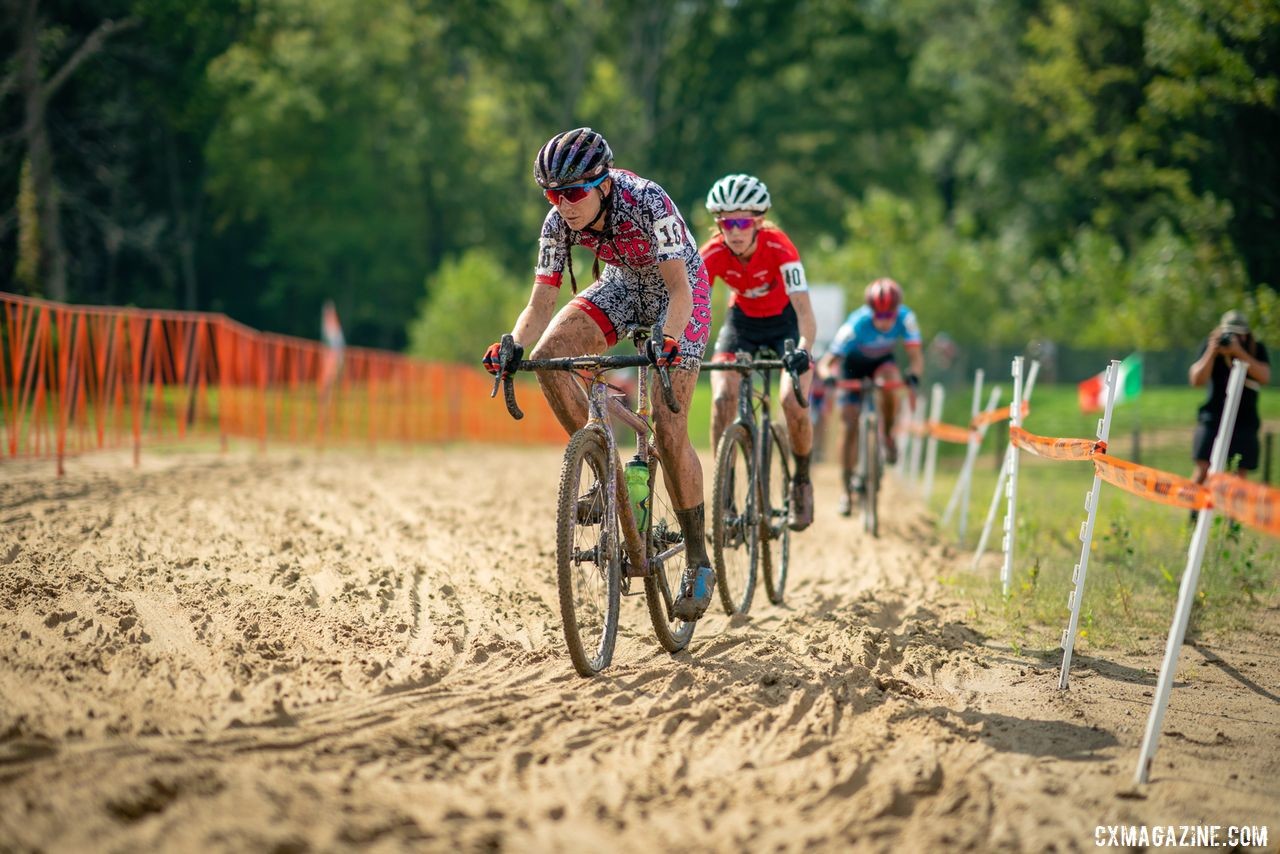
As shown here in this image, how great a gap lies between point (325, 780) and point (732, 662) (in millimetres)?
2410

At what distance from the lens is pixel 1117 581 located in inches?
299

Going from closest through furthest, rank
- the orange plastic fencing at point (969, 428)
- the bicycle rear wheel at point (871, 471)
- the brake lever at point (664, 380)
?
1. the brake lever at point (664, 380)
2. the orange plastic fencing at point (969, 428)
3. the bicycle rear wheel at point (871, 471)

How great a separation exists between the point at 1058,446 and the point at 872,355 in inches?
168

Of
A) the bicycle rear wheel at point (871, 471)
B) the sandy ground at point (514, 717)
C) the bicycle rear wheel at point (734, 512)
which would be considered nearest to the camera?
the sandy ground at point (514, 717)

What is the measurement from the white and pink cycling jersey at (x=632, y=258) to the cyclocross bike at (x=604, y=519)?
18 centimetres

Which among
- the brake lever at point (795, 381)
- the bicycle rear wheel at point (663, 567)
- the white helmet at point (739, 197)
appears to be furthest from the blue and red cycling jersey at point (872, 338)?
the bicycle rear wheel at point (663, 567)

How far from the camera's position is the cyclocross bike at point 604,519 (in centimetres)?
492

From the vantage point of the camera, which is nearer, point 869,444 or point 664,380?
point 664,380

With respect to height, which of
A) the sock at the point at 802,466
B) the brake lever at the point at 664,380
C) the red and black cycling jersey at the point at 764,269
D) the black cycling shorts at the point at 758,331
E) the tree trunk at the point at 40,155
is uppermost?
the tree trunk at the point at 40,155

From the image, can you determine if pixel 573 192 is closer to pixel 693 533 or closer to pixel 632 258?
pixel 632 258

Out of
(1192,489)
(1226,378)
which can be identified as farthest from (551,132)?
(1192,489)

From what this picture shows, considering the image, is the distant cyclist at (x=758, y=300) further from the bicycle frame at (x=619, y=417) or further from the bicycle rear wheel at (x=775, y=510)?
the bicycle frame at (x=619, y=417)

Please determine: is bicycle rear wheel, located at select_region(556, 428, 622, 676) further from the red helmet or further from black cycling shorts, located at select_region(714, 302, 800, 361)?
the red helmet

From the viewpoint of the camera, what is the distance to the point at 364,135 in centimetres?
5012
